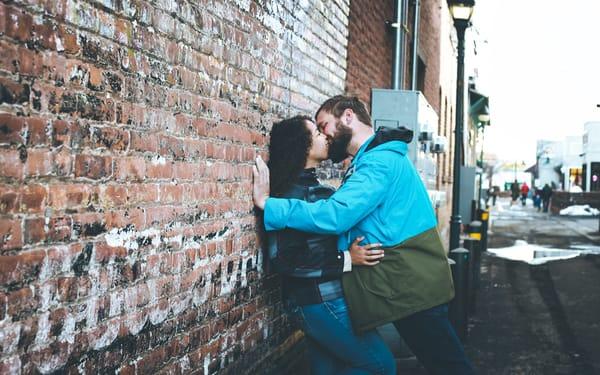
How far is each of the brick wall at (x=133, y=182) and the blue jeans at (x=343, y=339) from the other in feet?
1.69

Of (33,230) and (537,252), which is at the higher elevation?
(33,230)

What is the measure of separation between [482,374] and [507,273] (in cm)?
691

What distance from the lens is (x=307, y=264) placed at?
10.5ft

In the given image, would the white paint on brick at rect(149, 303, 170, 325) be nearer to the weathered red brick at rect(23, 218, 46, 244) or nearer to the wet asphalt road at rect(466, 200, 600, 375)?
the weathered red brick at rect(23, 218, 46, 244)

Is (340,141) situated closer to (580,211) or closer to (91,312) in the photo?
(91,312)

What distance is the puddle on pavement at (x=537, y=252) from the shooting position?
47.9ft

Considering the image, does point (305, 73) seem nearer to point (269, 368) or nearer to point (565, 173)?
point (269, 368)

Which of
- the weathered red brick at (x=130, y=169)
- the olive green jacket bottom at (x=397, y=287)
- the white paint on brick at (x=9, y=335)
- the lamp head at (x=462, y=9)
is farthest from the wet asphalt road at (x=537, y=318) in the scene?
the white paint on brick at (x=9, y=335)

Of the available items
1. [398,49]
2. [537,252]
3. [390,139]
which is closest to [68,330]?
[390,139]

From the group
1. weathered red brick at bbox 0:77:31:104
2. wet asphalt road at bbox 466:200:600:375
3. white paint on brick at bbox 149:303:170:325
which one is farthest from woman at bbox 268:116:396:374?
wet asphalt road at bbox 466:200:600:375

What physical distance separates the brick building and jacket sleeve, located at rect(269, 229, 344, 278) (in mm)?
312

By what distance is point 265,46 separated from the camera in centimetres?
382

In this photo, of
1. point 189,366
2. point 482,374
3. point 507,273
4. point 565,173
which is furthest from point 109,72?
point 565,173

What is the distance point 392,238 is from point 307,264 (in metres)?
0.43
